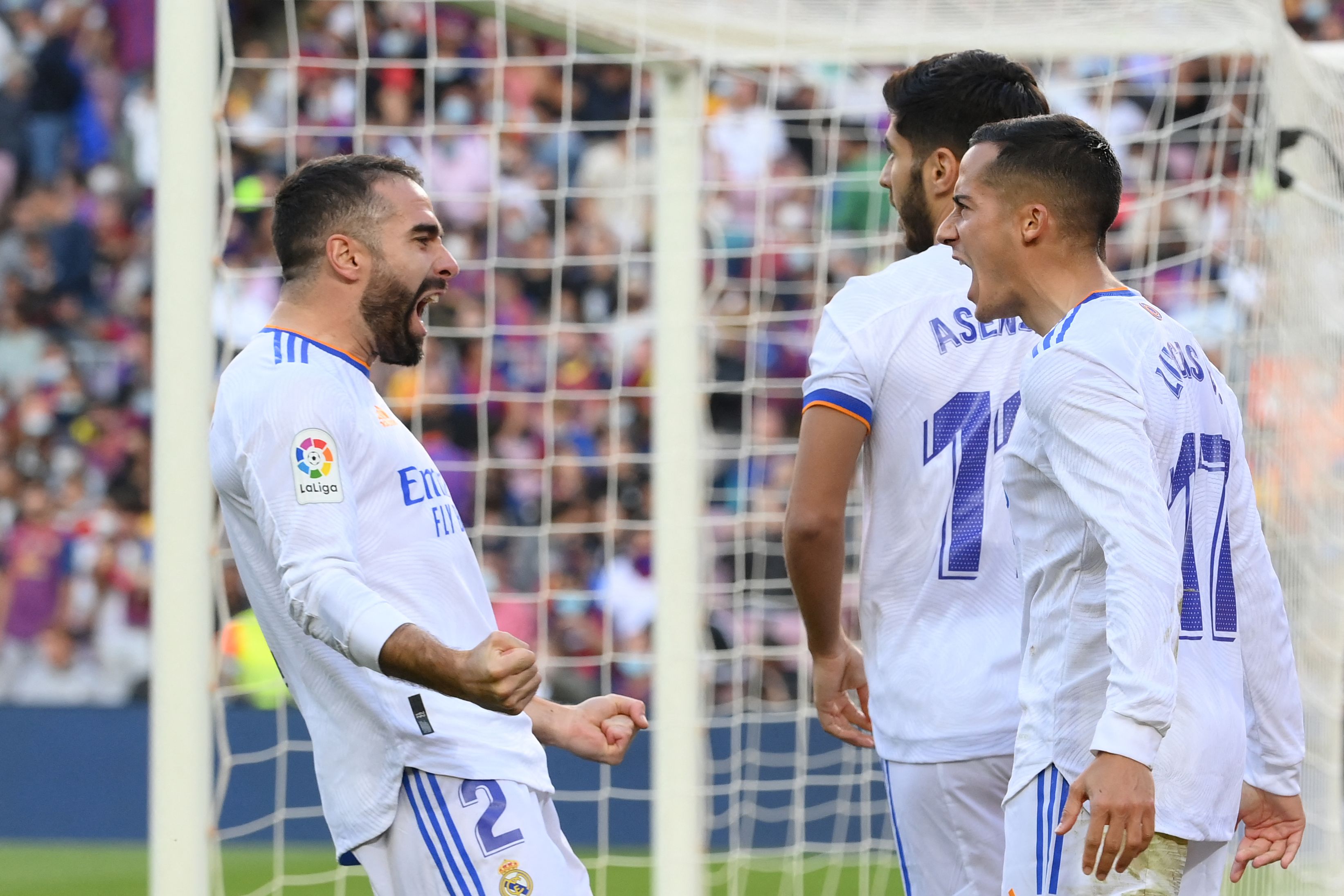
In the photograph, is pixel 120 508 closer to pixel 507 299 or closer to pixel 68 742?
pixel 68 742

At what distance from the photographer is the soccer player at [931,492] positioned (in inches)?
108

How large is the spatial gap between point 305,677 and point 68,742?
624cm

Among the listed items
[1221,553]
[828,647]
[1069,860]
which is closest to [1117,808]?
[1069,860]

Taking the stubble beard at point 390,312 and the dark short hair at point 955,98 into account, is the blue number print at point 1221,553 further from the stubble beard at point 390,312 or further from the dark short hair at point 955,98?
the stubble beard at point 390,312

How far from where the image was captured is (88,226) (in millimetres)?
10844

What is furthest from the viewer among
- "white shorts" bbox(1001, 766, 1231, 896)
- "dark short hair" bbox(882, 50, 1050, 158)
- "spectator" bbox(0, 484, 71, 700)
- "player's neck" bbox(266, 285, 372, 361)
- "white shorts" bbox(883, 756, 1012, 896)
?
"spectator" bbox(0, 484, 71, 700)

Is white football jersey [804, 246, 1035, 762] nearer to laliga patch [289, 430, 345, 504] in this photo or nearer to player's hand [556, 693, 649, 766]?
player's hand [556, 693, 649, 766]

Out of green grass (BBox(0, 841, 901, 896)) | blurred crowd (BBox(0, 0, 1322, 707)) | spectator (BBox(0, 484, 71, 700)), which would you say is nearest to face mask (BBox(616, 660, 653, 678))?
blurred crowd (BBox(0, 0, 1322, 707))

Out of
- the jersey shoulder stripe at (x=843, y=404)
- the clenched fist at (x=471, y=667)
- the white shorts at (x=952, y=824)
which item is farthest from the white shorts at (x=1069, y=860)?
the jersey shoulder stripe at (x=843, y=404)

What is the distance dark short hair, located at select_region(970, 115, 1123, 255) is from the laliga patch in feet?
3.40

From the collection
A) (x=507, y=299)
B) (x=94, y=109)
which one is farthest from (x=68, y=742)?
(x=94, y=109)

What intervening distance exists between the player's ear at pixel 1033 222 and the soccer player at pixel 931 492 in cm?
53

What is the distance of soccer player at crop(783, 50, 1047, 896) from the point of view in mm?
2744

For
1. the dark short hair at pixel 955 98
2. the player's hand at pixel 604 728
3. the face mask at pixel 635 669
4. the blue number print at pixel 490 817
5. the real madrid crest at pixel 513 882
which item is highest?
the dark short hair at pixel 955 98
